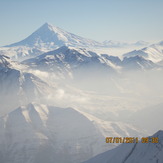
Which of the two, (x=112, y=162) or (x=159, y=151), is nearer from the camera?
(x=159, y=151)

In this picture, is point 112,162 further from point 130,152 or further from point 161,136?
point 161,136

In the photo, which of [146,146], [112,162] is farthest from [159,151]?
[112,162]

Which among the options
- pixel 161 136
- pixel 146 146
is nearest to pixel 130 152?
pixel 146 146

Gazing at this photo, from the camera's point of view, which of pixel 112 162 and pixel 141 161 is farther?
pixel 112 162

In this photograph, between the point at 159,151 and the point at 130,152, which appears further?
the point at 130,152

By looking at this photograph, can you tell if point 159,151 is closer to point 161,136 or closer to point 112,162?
point 161,136

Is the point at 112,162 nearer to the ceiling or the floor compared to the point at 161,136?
nearer to the floor

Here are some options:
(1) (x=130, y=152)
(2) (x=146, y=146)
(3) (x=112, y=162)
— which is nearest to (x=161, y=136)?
(2) (x=146, y=146)

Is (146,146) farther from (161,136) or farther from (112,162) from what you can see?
(112,162)
